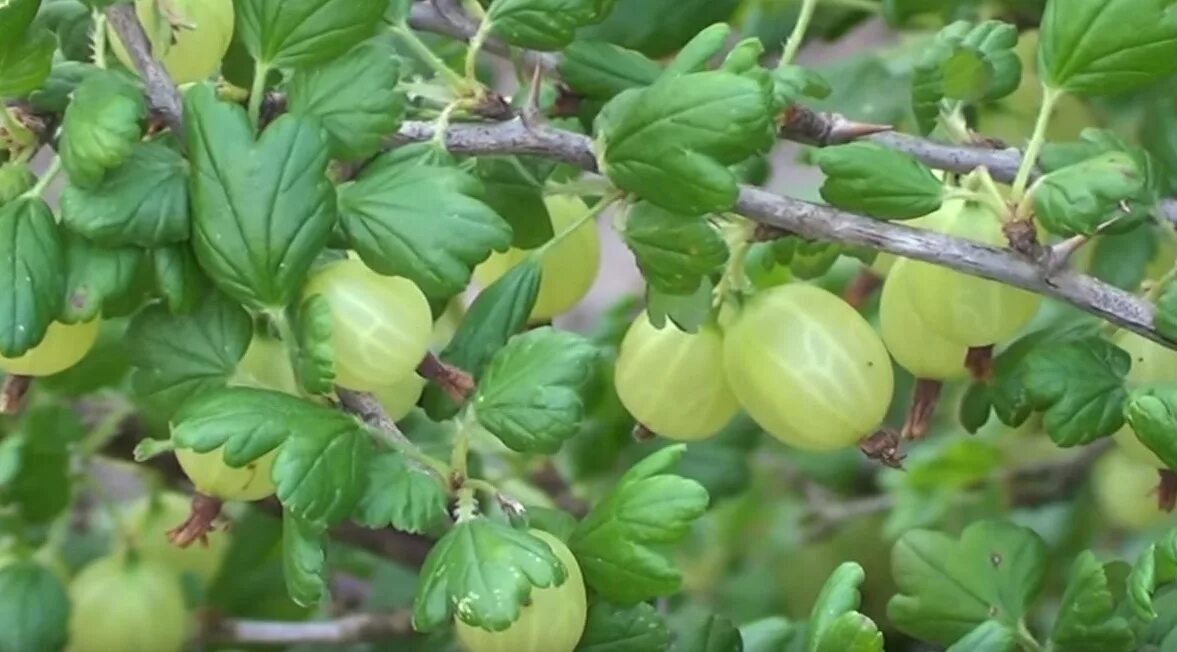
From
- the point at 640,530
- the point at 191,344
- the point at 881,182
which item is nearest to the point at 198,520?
the point at 191,344

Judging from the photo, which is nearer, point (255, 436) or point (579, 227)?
point (255, 436)

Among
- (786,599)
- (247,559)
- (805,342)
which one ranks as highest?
(805,342)

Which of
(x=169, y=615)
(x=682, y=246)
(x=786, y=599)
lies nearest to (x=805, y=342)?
(x=682, y=246)

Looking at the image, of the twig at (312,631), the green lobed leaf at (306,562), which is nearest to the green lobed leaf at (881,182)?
the green lobed leaf at (306,562)

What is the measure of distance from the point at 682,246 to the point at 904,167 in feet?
0.28

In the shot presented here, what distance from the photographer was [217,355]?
532 mm

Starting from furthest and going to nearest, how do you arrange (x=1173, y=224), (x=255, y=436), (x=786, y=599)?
(x=786, y=599)
(x=1173, y=224)
(x=255, y=436)

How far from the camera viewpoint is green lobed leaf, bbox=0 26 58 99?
49 centimetres

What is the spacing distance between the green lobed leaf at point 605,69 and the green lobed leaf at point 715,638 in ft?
0.74

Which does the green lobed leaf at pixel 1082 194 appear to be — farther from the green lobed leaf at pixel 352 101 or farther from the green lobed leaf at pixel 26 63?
the green lobed leaf at pixel 26 63

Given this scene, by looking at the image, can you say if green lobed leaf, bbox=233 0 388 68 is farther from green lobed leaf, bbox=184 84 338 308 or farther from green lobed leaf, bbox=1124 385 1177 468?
green lobed leaf, bbox=1124 385 1177 468

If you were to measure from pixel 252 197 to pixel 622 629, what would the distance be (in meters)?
0.21

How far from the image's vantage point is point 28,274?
490 mm

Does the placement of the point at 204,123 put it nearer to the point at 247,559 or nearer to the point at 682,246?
the point at 682,246
